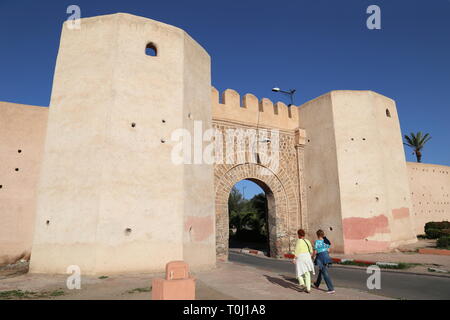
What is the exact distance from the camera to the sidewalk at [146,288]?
4832 mm

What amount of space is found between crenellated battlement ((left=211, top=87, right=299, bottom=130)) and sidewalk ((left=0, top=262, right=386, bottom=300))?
618 centimetres

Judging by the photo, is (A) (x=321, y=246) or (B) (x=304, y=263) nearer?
(B) (x=304, y=263)

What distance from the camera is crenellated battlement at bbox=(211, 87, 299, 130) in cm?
1132

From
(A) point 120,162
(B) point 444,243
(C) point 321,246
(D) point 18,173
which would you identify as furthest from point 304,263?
(B) point 444,243

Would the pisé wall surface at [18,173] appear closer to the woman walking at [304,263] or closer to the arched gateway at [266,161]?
the arched gateway at [266,161]

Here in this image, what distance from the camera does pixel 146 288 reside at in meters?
5.35

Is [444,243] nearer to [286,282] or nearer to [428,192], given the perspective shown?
[428,192]

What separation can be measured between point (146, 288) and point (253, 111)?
8.38 metres

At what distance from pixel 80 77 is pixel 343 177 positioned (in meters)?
9.66

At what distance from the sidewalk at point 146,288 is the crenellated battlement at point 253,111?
244 inches

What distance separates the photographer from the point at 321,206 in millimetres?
12156

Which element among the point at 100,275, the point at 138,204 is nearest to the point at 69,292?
the point at 100,275

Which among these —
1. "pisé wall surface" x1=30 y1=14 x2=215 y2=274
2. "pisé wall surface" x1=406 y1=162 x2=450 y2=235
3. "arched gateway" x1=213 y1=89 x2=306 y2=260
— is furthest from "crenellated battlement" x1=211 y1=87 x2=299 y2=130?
"pisé wall surface" x1=406 y1=162 x2=450 y2=235
